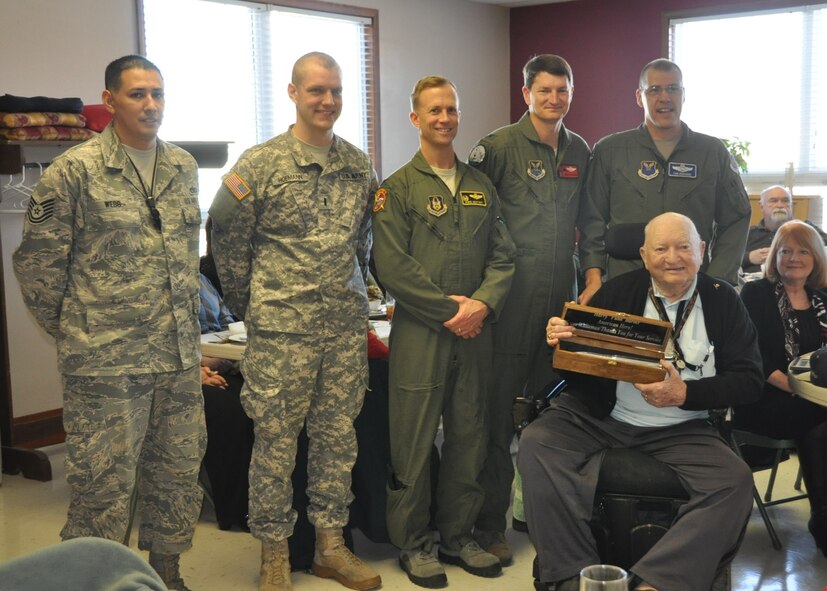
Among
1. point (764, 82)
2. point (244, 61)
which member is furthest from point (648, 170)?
point (764, 82)

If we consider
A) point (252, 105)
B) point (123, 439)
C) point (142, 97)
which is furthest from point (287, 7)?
point (123, 439)

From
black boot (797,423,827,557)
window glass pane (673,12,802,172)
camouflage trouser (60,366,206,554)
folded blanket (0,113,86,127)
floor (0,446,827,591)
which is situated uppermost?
window glass pane (673,12,802,172)

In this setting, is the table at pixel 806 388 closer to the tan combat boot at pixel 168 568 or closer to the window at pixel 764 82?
the tan combat boot at pixel 168 568

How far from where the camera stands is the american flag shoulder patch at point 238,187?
3105 millimetres

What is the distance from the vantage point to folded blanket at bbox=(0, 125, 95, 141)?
14.8ft

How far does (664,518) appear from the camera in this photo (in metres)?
2.95

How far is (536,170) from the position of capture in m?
3.56

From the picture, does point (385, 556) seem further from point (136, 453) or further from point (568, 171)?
point (568, 171)

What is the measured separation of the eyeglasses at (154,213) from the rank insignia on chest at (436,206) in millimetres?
903

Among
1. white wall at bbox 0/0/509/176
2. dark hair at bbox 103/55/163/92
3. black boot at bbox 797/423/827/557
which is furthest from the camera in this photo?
white wall at bbox 0/0/509/176

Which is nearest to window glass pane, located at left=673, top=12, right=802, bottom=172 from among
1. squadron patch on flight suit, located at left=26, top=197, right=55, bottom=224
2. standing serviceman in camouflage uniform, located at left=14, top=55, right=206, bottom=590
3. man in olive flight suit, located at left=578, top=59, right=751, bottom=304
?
man in olive flight suit, located at left=578, top=59, right=751, bottom=304

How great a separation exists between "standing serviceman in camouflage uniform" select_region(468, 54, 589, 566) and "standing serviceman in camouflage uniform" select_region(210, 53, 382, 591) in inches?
20.6

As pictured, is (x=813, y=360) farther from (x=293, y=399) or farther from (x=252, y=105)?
(x=252, y=105)

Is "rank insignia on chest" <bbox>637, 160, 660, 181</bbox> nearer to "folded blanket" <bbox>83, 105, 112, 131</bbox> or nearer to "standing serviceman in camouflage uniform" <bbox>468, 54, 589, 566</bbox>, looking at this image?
"standing serviceman in camouflage uniform" <bbox>468, 54, 589, 566</bbox>
